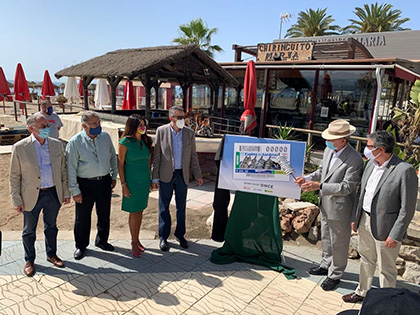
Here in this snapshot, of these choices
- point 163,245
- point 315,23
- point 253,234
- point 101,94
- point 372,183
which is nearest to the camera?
point 372,183

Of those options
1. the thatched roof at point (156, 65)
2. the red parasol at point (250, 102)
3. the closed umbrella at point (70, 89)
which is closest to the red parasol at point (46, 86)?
the closed umbrella at point (70, 89)

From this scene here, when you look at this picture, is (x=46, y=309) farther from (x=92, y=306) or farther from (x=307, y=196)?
(x=307, y=196)

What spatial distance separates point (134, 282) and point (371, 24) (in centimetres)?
3335

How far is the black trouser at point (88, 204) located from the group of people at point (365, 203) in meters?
2.41

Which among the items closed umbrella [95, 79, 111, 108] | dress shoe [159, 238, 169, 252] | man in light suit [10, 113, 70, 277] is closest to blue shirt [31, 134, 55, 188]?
man in light suit [10, 113, 70, 277]

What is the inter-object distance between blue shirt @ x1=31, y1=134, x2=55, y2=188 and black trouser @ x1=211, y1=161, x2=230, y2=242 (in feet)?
6.83

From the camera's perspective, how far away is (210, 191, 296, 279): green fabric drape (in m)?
4.18

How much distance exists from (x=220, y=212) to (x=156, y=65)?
17.3ft

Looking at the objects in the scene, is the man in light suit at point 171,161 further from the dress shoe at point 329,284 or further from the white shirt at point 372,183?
the white shirt at point 372,183

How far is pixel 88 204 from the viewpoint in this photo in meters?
3.99

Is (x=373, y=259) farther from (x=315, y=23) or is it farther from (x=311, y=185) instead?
(x=315, y=23)

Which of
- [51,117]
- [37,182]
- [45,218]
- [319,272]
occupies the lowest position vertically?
[319,272]

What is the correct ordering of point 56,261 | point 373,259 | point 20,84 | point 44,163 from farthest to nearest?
point 20,84 < point 56,261 < point 44,163 < point 373,259

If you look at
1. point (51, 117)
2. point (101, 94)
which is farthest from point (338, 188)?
point (101, 94)
